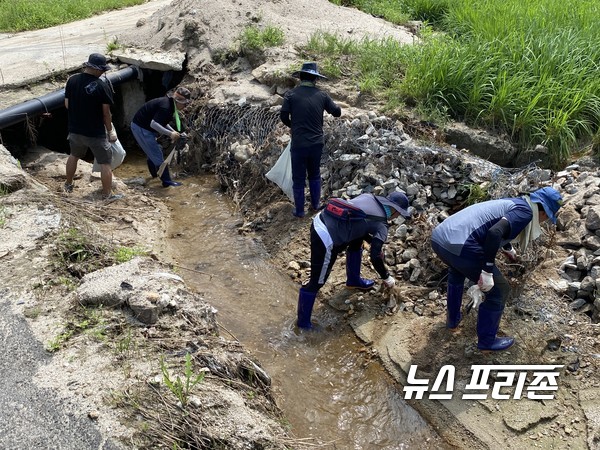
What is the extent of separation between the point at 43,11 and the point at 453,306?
11770 mm

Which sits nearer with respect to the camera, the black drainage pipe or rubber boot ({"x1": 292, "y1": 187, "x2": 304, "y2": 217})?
rubber boot ({"x1": 292, "y1": 187, "x2": 304, "y2": 217})

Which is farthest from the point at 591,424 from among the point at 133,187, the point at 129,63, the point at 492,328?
the point at 129,63

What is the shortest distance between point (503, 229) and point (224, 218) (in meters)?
4.14

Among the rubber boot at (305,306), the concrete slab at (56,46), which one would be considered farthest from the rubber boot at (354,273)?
the concrete slab at (56,46)

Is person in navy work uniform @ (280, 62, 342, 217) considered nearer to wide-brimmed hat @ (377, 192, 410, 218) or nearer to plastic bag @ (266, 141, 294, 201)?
plastic bag @ (266, 141, 294, 201)

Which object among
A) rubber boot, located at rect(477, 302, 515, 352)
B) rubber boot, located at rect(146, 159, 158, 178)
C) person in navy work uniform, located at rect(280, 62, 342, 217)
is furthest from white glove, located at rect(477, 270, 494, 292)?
rubber boot, located at rect(146, 159, 158, 178)

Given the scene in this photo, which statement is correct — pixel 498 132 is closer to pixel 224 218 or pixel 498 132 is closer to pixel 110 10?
pixel 224 218

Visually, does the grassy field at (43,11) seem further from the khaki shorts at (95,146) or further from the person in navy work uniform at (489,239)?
the person in navy work uniform at (489,239)

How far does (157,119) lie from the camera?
8.13 meters

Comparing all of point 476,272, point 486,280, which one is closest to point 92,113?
point 476,272

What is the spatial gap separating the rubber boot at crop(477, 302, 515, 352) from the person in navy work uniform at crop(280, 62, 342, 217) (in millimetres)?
2809

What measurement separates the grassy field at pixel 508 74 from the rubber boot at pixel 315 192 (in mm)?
1716

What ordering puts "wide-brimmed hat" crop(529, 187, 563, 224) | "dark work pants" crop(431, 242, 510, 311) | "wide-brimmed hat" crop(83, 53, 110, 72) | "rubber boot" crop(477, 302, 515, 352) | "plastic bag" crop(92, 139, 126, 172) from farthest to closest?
"plastic bag" crop(92, 139, 126, 172) → "wide-brimmed hat" crop(83, 53, 110, 72) → "rubber boot" crop(477, 302, 515, 352) → "dark work pants" crop(431, 242, 510, 311) → "wide-brimmed hat" crop(529, 187, 563, 224)

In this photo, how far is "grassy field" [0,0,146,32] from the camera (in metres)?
12.5
